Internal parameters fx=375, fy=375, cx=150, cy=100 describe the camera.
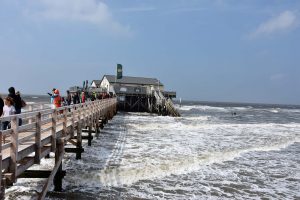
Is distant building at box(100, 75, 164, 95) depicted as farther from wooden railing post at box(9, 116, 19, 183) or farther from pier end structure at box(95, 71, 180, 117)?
wooden railing post at box(9, 116, 19, 183)

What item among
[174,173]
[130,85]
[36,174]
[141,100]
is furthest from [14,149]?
[130,85]

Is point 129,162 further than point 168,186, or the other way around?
point 129,162

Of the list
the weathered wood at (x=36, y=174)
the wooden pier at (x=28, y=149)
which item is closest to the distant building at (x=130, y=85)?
the wooden pier at (x=28, y=149)

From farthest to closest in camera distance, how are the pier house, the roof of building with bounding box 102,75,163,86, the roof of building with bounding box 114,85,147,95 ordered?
the roof of building with bounding box 102,75,163,86 → the roof of building with bounding box 114,85,147,95 → the pier house

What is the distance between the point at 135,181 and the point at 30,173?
3.17 meters

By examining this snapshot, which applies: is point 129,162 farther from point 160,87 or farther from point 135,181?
point 160,87

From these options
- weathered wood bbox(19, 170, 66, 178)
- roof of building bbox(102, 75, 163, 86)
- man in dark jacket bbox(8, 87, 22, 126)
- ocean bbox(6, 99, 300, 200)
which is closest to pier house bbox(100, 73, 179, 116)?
roof of building bbox(102, 75, 163, 86)

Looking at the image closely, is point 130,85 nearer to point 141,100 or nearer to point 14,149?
point 141,100

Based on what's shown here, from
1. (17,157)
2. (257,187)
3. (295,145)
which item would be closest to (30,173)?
(17,157)

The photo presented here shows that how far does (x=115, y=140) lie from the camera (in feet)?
65.2

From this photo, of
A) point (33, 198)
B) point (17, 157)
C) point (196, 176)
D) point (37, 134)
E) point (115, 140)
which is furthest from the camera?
point (115, 140)

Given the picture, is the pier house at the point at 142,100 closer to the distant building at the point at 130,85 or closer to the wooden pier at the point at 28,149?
the distant building at the point at 130,85

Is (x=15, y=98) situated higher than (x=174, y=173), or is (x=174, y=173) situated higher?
(x=15, y=98)

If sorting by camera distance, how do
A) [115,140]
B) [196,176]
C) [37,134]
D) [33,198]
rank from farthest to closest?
[115,140] → [196,176] → [33,198] → [37,134]
